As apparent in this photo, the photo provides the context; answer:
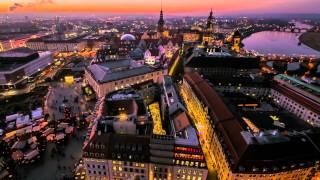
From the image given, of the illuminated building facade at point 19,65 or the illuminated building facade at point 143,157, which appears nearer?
the illuminated building facade at point 143,157

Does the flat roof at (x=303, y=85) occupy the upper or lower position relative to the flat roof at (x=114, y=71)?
lower

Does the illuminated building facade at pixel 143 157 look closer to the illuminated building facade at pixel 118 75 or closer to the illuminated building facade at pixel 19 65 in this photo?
the illuminated building facade at pixel 118 75

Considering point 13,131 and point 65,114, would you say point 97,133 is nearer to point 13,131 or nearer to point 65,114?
point 65,114

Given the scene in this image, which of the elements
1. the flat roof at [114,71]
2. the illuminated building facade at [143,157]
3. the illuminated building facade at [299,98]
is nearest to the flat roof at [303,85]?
the illuminated building facade at [299,98]

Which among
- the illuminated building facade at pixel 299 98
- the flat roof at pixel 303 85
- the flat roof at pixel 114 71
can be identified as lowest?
the illuminated building facade at pixel 299 98

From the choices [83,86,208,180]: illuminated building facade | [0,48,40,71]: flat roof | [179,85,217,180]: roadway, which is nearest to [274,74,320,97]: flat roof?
[179,85,217,180]: roadway

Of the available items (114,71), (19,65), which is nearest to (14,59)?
(19,65)

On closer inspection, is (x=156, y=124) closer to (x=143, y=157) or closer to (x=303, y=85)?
(x=143, y=157)

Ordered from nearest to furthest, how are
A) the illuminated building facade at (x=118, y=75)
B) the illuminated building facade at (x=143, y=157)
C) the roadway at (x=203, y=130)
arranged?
the illuminated building facade at (x=143, y=157) → the roadway at (x=203, y=130) → the illuminated building facade at (x=118, y=75)

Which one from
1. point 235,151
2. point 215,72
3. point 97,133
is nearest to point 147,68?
point 215,72
